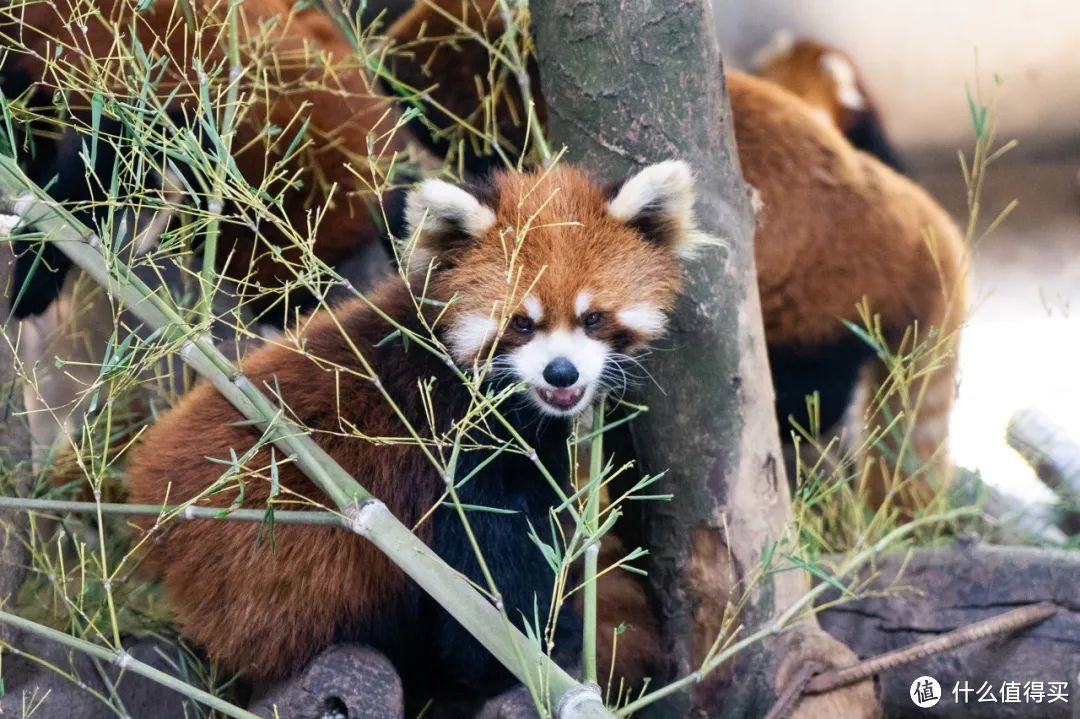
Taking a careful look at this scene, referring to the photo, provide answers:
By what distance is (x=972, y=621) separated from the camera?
255 centimetres

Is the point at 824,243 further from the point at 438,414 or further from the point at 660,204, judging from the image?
the point at 438,414

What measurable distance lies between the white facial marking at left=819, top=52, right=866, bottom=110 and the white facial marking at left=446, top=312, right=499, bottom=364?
3663 millimetres

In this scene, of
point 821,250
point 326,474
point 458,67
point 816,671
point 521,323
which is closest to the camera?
point 326,474

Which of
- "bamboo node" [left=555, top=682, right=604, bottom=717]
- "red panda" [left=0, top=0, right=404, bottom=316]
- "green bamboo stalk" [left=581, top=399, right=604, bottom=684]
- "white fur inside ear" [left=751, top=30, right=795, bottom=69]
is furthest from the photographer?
"white fur inside ear" [left=751, top=30, right=795, bottom=69]

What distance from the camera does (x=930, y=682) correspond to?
2.54 m

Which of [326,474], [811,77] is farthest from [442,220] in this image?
[811,77]

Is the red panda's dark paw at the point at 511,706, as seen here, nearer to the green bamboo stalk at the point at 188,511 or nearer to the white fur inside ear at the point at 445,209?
the green bamboo stalk at the point at 188,511

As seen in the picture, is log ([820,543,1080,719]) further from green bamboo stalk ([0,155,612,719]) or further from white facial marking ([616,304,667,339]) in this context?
green bamboo stalk ([0,155,612,719])

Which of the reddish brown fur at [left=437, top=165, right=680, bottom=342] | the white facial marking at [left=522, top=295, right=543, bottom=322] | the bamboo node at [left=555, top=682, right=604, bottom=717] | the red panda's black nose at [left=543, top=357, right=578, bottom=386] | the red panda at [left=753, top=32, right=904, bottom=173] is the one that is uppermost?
the reddish brown fur at [left=437, top=165, right=680, bottom=342]

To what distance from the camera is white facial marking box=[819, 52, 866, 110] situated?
5172mm

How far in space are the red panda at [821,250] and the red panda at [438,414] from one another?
4.08ft

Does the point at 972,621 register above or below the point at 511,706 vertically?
below

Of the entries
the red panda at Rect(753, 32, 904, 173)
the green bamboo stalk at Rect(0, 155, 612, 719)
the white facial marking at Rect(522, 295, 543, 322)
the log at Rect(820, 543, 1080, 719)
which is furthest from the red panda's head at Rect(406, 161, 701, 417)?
the red panda at Rect(753, 32, 904, 173)

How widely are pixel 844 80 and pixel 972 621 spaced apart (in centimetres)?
339
